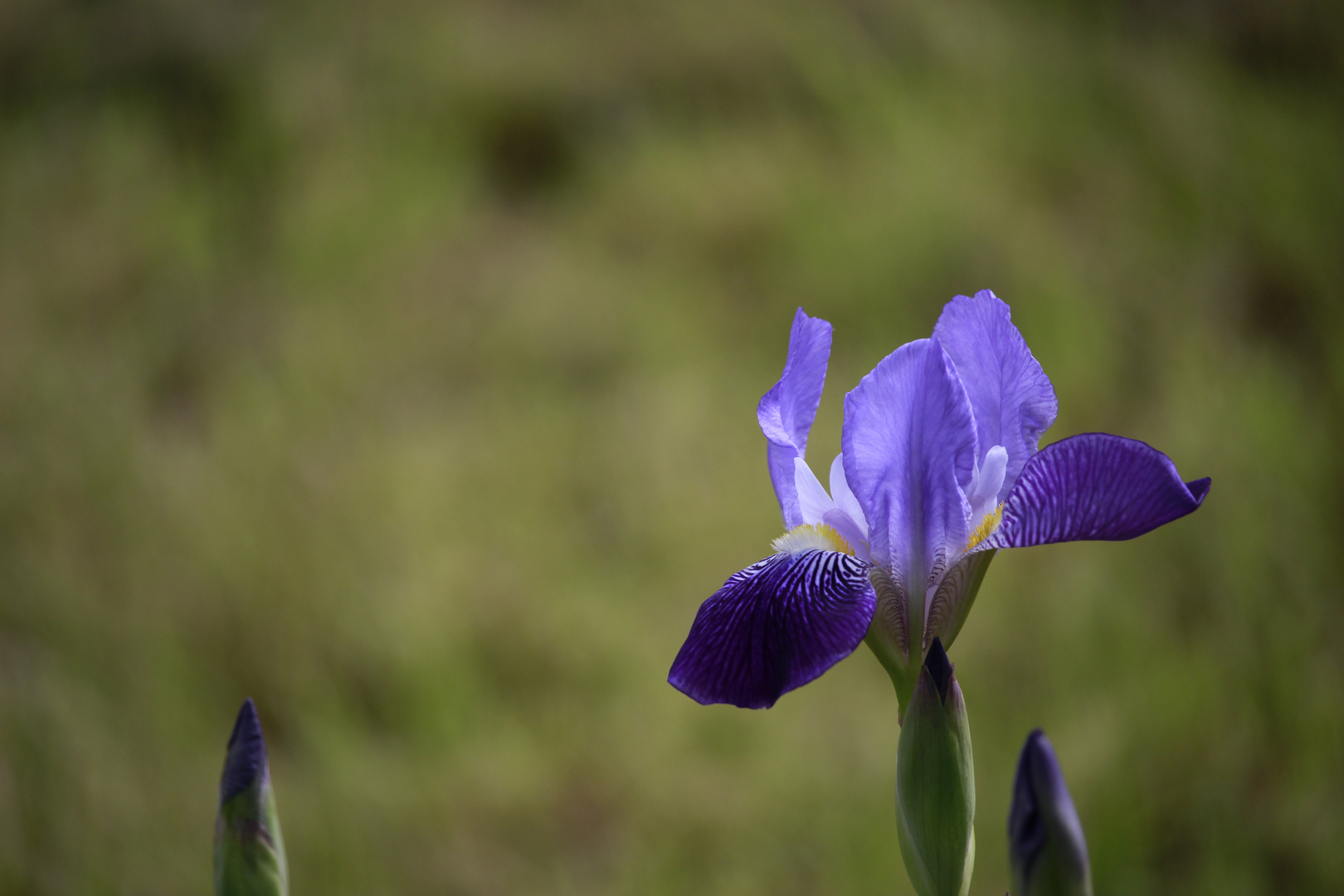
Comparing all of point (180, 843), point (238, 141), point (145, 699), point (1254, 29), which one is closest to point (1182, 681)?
point (180, 843)

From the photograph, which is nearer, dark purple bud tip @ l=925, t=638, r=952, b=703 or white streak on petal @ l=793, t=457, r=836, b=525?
dark purple bud tip @ l=925, t=638, r=952, b=703

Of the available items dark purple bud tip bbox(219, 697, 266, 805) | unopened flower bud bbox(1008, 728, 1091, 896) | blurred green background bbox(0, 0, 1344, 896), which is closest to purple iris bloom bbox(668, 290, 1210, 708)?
unopened flower bud bbox(1008, 728, 1091, 896)

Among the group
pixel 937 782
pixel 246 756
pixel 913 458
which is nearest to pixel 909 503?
pixel 913 458

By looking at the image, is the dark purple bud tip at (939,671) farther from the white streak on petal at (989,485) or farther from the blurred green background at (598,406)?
the blurred green background at (598,406)

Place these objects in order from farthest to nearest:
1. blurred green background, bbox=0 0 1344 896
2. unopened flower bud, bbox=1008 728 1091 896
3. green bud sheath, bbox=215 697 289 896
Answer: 1. blurred green background, bbox=0 0 1344 896
2. green bud sheath, bbox=215 697 289 896
3. unopened flower bud, bbox=1008 728 1091 896

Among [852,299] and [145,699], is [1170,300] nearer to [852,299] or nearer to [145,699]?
[852,299]

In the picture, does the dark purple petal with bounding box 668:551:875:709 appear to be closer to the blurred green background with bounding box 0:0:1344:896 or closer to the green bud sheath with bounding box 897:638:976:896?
the green bud sheath with bounding box 897:638:976:896

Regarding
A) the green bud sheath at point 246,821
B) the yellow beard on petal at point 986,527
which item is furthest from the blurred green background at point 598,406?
the yellow beard on petal at point 986,527
